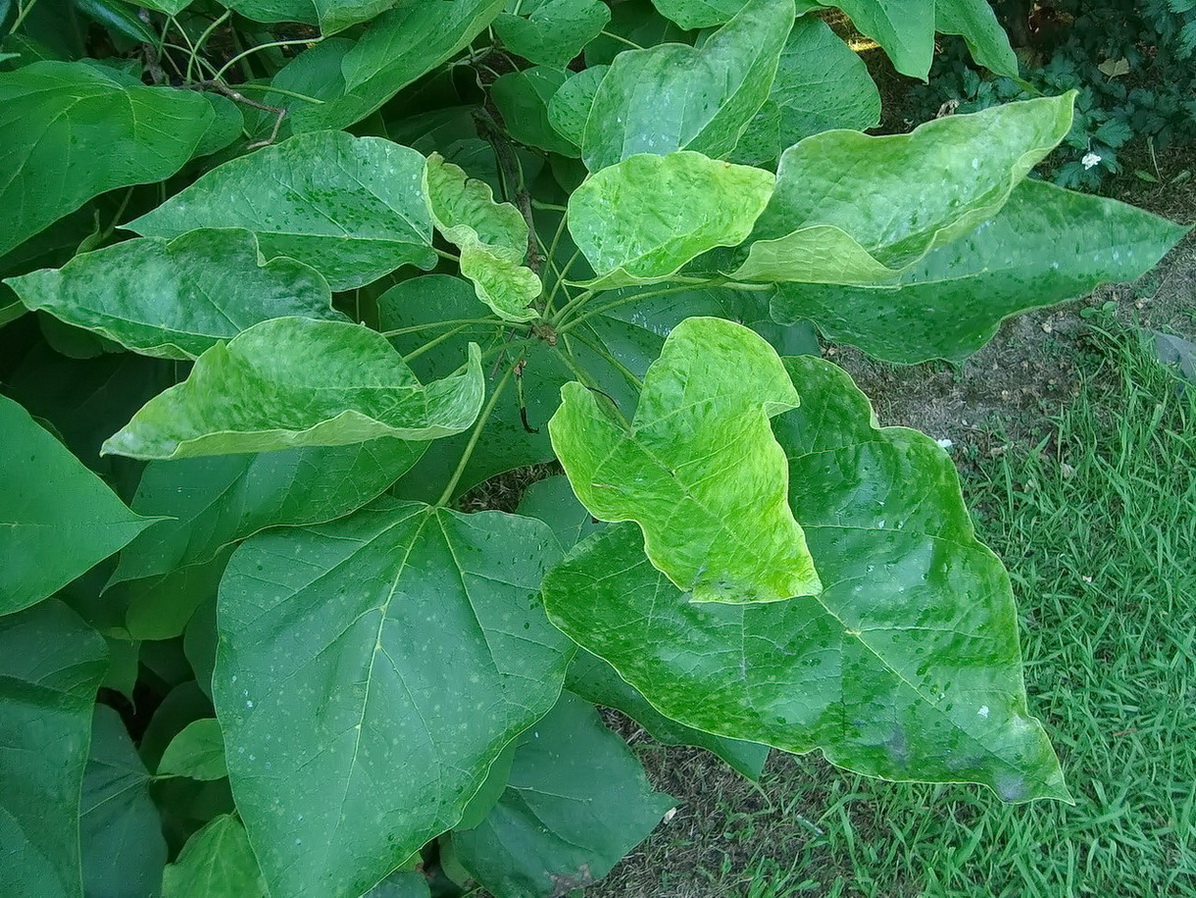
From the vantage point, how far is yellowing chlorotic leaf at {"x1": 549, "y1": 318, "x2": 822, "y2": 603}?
574 millimetres

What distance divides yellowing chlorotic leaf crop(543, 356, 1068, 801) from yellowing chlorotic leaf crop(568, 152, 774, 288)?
7.2 inches

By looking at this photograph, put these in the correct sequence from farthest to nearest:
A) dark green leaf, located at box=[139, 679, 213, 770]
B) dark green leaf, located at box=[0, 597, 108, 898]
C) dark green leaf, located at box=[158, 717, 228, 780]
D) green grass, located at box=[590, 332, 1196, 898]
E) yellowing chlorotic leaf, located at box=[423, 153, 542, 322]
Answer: green grass, located at box=[590, 332, 1196, 898] < dark green leaf, located at box=[139, 679, 213, 770] < dark green leaf, located at box=[158, 717, 228, 780] < dark green leaf, located at box=[0, 597, 108, 898] < yellowing chlorotic leaf, located at box=[423, 153, 542, 322]

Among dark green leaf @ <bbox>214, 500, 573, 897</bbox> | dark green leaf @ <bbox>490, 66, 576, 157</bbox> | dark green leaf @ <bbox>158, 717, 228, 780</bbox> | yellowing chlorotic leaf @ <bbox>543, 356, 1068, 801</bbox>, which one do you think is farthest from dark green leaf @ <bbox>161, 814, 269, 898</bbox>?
dark green leaf @ <bbox>490, 66, 576, 157</bbox>

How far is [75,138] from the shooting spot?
820 millimetres

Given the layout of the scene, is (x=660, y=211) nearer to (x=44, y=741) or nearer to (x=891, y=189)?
(x=891, y=189)

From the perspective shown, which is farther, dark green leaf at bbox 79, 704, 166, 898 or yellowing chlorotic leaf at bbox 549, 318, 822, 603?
dark green leaf at bbox 79, 704, 166, 898

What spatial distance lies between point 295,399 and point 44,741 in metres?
0.53

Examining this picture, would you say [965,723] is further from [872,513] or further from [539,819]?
[539,819]

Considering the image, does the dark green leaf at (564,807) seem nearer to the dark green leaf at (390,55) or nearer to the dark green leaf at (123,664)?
the dark green leaf at (123,664)

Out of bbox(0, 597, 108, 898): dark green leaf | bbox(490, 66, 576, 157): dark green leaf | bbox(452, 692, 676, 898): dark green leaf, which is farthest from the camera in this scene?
bbox(452, 692, 676, 898): dark green leaf

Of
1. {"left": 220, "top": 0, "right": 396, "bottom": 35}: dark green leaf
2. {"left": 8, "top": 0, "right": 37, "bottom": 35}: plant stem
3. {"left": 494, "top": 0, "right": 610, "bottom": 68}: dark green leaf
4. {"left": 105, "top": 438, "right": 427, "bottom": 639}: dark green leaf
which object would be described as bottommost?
{"left": 105, "top": 438, "right": 427, "bottom": 639}: dark green leaf

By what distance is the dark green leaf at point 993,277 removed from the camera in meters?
0.73

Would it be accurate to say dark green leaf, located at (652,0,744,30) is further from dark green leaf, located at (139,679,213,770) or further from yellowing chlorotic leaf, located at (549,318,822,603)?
dark green leaf, located at (139,679,213,770)

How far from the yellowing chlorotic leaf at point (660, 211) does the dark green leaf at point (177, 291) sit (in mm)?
234
